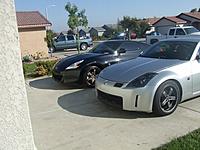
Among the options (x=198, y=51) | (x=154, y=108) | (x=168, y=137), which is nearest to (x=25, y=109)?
(x=168, y=137)

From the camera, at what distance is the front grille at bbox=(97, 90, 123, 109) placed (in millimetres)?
4713

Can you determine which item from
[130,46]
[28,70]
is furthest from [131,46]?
[28,70]

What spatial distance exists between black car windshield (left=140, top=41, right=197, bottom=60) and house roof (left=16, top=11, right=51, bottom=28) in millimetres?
17961

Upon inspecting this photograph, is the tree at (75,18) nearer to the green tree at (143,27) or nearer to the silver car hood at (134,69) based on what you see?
the silver car hood at (134,69)

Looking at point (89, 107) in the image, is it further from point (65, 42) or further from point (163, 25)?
point (163, 25)

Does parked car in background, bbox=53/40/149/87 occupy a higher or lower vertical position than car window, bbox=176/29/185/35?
lower

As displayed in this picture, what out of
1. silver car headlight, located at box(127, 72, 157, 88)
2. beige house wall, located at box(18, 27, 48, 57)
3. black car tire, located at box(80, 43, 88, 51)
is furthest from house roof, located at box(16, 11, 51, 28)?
silver car headlight, located at box(127, 72, 157, 88)

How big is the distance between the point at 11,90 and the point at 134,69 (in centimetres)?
320

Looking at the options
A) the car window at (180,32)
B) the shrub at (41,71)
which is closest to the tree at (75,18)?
the car window at (180,32)

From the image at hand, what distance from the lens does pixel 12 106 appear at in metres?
2.15

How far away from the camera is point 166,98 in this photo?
15.4 ft

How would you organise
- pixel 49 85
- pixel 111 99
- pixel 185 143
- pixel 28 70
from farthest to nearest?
1. pixel 28 70
2. pixel 49 85
3. pixel 111 99
4. pixel 185 143

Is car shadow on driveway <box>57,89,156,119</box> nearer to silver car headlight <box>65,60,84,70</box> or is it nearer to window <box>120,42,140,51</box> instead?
silver car headlight <box>65,60,84,70</box>

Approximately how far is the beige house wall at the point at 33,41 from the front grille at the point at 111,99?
18081 millimetres
